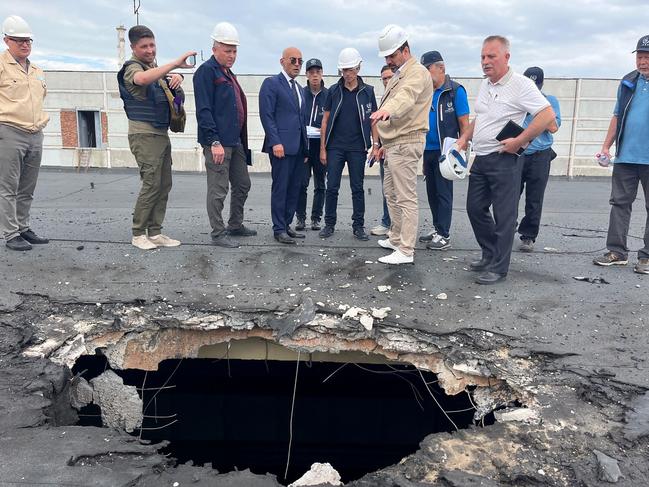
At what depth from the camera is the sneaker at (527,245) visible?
536cm

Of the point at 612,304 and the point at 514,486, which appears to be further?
the point at 612,304

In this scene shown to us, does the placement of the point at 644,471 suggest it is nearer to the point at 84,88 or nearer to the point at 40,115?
the point at 40,115

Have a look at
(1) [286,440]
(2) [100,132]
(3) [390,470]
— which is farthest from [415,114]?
(2) [100,132]

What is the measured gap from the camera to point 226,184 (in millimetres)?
5012

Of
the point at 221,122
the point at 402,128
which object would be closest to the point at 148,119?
the point at 221,122

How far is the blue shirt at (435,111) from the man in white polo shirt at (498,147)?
0.59 metres

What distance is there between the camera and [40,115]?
189 inches

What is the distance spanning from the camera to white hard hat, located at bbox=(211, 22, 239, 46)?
15.0ft

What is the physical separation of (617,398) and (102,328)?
3.39 m

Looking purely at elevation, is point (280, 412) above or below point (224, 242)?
below

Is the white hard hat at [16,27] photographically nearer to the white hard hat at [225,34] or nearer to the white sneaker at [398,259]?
the white hard hat at [225,34]

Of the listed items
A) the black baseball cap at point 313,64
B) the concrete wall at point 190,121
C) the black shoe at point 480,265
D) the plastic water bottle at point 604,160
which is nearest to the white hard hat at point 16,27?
the black baseball cap at point 313,64

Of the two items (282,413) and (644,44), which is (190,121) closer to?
(282,413)

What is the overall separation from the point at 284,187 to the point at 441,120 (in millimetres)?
1763
